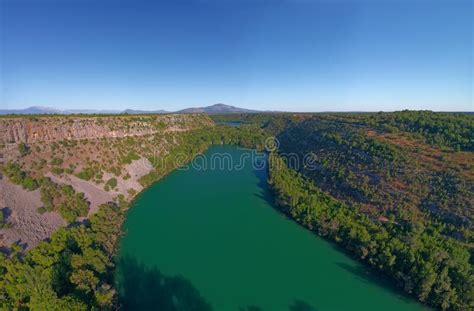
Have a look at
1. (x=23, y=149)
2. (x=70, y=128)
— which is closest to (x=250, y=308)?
(x=23, y=149)

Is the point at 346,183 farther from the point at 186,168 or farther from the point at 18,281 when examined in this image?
the point at 18,281

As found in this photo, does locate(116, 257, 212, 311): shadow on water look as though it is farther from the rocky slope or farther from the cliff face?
the cliff face

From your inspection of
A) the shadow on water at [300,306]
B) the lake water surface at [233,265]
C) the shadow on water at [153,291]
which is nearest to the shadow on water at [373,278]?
the lake water surface at [233,265]

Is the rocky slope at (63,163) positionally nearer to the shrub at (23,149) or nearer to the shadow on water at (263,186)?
the shrub at (23,149)

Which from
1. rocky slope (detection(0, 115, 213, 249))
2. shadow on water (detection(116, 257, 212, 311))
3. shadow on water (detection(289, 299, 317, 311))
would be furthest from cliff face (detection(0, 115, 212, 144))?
shadow on water (detection(289, 299, 317, 311))

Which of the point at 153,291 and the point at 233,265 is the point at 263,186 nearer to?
the point at 233,265
